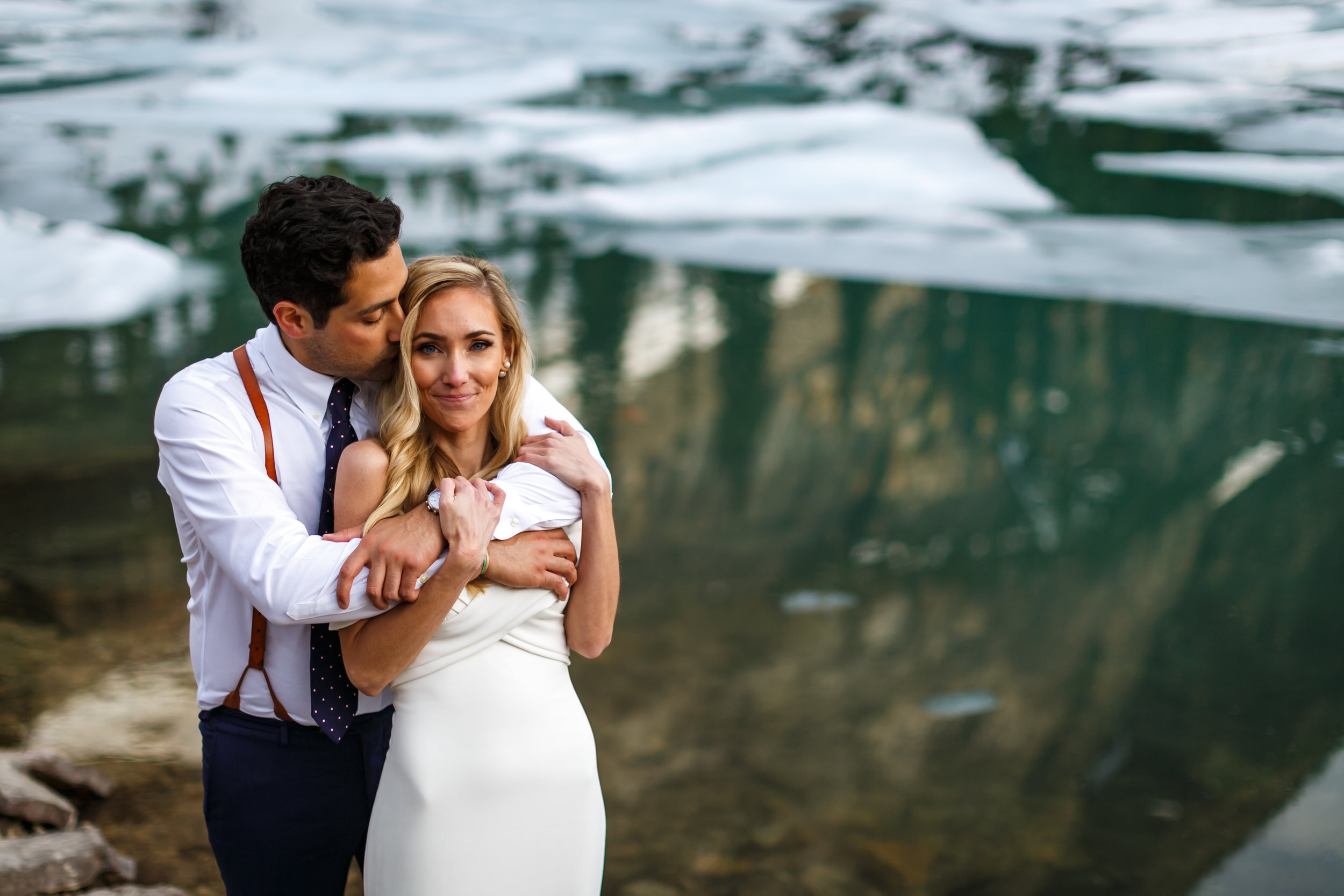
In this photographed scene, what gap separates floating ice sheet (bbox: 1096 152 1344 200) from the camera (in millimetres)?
6855

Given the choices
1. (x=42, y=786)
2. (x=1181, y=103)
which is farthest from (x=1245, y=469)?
(x=42, y=786)

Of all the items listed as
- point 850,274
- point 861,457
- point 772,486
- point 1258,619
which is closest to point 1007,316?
point 850,274

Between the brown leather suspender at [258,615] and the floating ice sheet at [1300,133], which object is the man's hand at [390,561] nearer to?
the brown leather suspender at [258,615]

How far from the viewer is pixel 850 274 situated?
8.95 m

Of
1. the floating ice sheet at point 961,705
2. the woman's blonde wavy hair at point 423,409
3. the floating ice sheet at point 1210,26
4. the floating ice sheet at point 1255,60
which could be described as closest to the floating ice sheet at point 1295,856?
the floating ice sheet at point 961,705

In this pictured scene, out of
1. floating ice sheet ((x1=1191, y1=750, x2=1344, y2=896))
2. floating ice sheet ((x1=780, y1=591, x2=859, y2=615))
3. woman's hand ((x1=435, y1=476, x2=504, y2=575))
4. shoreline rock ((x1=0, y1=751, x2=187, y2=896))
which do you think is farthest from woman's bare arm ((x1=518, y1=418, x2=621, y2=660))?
floating ice sheet ((x1=780, y1=591, x2=859, y2=615))

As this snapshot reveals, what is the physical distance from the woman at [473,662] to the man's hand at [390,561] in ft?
0.13

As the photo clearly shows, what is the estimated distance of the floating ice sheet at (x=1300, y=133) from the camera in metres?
6.39

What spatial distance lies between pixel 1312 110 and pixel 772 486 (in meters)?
4.45

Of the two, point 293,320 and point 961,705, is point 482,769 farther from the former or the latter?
point 961,705

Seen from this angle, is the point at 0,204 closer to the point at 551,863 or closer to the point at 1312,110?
the point at 551,863

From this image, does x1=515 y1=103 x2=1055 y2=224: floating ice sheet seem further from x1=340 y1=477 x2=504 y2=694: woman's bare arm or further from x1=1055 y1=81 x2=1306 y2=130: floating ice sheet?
x1=340 y1=477 x2=504 y2=694: woman's bare arm

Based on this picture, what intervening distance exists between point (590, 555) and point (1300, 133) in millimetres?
7192

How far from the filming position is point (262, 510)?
1131mm
